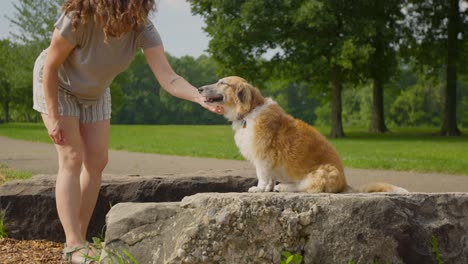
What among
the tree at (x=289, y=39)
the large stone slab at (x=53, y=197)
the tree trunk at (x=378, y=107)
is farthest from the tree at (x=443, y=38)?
the large stone slab at (x=53, y=197)

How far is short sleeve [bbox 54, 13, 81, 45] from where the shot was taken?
4173mm

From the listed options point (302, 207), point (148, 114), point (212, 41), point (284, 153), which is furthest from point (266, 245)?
point (148, 114)

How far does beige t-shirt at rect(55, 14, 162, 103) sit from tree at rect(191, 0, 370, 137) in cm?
2305

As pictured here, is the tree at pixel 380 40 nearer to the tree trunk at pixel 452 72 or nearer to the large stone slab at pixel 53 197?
the tree trunk at pixel 452 72

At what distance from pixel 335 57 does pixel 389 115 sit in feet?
119

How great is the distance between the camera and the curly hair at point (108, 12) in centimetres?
414

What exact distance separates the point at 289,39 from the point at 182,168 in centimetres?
1736

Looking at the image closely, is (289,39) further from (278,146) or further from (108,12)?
(108,12)

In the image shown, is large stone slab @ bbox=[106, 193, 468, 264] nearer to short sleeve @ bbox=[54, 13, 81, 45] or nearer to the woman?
the woman

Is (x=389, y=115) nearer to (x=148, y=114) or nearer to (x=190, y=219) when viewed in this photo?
(x=148, y=114)

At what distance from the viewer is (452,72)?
3183 cm

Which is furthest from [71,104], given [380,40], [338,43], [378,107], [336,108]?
[378,107]

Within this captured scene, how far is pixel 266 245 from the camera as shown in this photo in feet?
12.5

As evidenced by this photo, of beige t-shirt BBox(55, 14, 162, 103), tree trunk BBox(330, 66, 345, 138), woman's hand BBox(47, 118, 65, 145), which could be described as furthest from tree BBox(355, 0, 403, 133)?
woman's hand BBox(47, 118, 65, 145)
